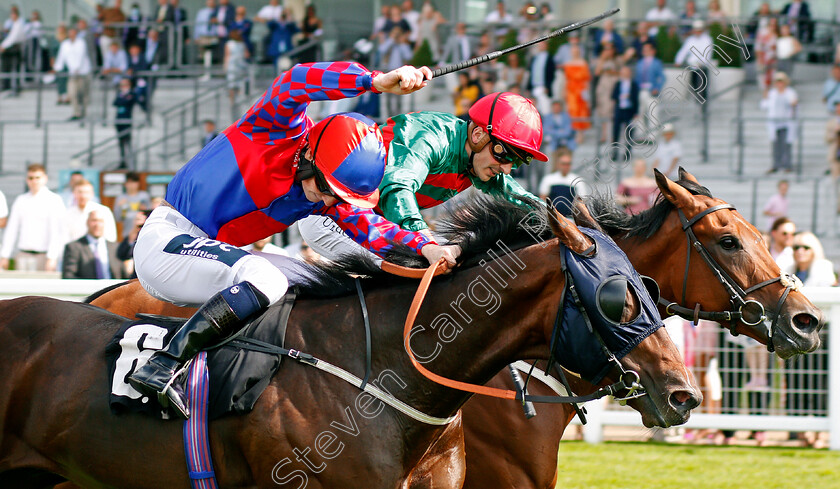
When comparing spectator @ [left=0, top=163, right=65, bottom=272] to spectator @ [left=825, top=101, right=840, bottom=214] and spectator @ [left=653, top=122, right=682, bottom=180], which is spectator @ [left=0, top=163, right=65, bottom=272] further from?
spectator @ [left=825, top=101, right=840, bottom=214]

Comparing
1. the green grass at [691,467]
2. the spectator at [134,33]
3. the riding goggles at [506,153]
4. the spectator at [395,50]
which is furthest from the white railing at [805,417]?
the spectator at [134,33]

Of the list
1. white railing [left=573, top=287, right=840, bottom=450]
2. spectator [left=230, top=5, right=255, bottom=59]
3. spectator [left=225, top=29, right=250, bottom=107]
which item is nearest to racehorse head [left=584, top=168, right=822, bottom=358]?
white railing [left=573, top=287, right=840, bottom=450]

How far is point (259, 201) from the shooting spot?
3.27 metres

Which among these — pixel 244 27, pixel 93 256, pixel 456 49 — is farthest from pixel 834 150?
pixel 244 27

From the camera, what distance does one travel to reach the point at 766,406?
6.05m

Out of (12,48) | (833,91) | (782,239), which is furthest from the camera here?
(12,48)

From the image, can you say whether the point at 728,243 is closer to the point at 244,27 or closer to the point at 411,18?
the point at 411,18

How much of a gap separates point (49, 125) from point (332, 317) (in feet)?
34.3

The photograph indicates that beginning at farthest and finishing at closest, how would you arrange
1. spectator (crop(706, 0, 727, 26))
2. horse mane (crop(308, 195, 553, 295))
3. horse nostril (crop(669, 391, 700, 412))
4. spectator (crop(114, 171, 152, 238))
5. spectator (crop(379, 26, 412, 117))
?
spectator (crop(379, 26, 412, 117)) < spectator (crop(706, 0, 727, 26)) < spectator (crop(114, 171, 152, 238)) < horse mane (crop(308, 195, 553, 295)) < horse nostril (crop(669, 391, 700, 412))

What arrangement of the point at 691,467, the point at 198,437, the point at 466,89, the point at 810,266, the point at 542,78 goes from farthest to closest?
1. the point at 542,78
2. the point at 466,89
3. the point at 810,266
4. the point at 691,467
5. the point at 198,437

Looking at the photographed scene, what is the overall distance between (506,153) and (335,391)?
1.33 m

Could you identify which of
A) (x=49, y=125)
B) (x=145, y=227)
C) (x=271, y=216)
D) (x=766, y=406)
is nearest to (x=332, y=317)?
(x=271, y=216)

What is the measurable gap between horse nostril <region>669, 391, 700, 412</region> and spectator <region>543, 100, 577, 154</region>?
7.46m

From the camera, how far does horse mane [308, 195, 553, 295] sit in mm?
3055
